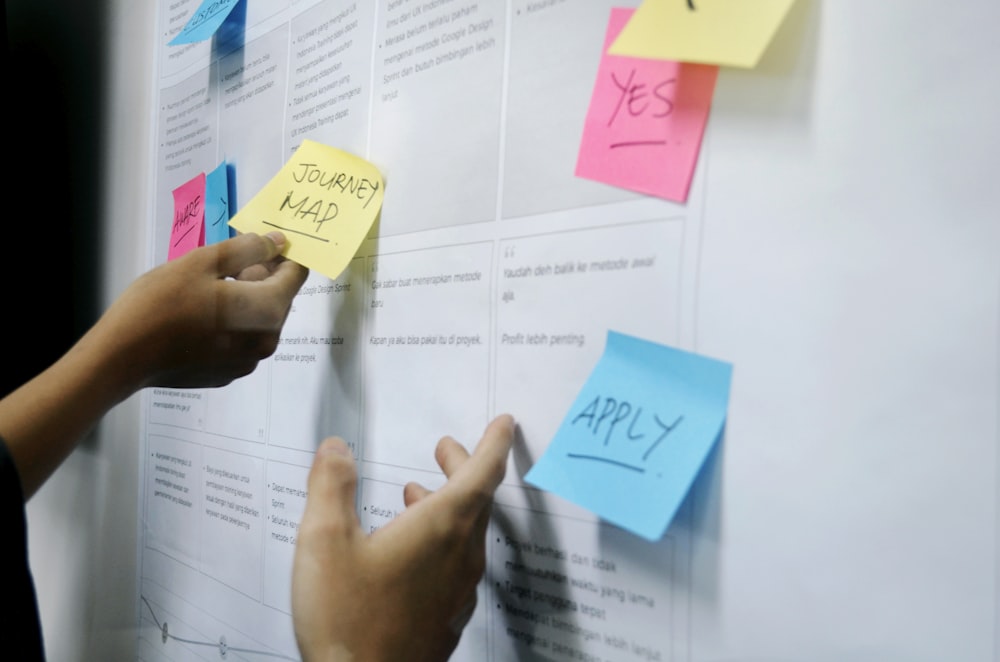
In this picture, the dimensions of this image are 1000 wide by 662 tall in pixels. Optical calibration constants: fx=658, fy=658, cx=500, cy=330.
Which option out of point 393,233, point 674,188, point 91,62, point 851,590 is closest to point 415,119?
point 393,233

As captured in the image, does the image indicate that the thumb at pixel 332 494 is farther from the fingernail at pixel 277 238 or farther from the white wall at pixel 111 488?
the white wall at pixel 111 488

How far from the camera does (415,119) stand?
0.42 m

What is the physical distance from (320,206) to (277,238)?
0.04 meters

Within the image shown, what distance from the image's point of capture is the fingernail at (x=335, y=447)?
426mm

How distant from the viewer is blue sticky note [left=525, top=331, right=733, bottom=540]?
0.28 meters

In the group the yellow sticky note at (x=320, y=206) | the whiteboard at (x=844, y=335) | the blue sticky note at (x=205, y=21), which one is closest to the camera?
the whiteboard at (x=844, y=335)

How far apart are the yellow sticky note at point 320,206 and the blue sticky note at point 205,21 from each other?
0.57 ft

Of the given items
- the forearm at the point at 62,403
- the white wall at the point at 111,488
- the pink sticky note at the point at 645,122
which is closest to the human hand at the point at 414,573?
the pink sticky note at the point at 645,122

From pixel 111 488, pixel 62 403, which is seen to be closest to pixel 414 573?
pixel 62 403

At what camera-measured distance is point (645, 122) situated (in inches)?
12.2

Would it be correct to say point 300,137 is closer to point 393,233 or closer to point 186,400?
point 393,233

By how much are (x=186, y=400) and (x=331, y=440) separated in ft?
0.76

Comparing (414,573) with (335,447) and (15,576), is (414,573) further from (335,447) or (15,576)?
(15,576)

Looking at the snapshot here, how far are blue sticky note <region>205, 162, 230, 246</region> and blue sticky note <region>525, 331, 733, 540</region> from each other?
384 millimetres
